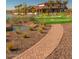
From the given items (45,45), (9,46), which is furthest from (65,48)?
(9,46)

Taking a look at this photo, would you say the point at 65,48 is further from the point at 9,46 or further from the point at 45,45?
the point at 9,46

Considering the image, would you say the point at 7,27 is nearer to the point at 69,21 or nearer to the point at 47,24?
the point at 47,24

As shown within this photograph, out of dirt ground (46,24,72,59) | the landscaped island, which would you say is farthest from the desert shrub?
dirt ground (46,24,72,59)

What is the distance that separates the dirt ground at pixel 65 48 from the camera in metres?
1.44

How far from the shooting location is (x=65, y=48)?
1451 millimetres

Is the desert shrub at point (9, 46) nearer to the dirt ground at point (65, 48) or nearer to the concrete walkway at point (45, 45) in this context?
the concrete walkway at point (45, 45)

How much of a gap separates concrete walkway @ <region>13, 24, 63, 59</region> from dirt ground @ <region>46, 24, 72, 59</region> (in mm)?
36

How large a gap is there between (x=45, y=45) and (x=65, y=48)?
18 centimetres

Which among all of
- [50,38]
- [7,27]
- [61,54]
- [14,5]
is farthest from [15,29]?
[61,54]

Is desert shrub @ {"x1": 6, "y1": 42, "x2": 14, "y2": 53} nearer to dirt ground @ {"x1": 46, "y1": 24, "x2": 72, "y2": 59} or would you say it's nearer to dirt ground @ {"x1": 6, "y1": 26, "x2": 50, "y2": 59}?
dirt ground @ {"x1": 6, "y1": 26, "x2": 50, "y2": 59}

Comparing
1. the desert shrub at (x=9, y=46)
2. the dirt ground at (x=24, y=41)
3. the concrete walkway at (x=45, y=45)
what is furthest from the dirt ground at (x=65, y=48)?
the desert shrub at (x=9, y=46)

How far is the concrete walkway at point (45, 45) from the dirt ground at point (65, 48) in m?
0.04

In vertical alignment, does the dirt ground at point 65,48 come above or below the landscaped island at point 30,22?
below

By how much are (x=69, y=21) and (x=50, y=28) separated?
181mm
